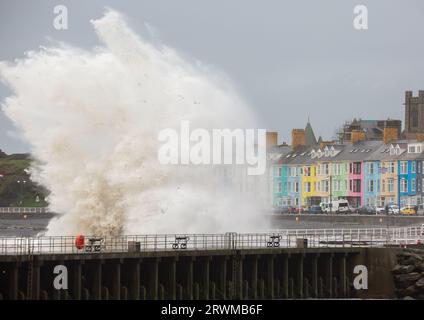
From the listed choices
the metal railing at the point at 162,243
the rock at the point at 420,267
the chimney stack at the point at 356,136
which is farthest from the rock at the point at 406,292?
the chimney stack at the point at 356,136

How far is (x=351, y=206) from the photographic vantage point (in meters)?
123

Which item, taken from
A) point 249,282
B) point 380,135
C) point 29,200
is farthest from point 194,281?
point 29,200

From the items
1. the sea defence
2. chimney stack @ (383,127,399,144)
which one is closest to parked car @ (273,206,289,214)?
chimney stack @ (383,127,399,144)

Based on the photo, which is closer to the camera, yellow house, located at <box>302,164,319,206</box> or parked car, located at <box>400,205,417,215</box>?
parked car, located at <box>400,205,417,215</box>

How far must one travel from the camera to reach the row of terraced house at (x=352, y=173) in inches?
4646

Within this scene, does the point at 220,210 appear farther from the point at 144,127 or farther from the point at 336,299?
the point at 336,299

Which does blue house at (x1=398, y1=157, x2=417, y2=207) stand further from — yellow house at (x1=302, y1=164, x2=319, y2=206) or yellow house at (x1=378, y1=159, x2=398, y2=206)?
yellow house at (x1=302, y1=164, x2=319, y2=206)

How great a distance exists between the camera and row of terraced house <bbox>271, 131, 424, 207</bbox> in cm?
11800

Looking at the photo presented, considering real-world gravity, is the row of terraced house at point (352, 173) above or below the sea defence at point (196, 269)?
above

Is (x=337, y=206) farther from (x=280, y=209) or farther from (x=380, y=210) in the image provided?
(x=380, y=210)

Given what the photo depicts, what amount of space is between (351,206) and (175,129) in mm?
56113

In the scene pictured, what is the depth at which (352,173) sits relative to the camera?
405 feet

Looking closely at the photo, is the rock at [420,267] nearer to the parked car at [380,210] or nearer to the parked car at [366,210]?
the parked car at [380,210]

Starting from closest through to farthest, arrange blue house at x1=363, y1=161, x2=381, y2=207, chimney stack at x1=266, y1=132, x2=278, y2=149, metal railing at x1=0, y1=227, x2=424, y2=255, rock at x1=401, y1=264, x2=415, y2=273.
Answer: metal railing at x1=0, y1=227, x2=424, y2=255 < rock at x1=401, y1=264, x2=415, y2=273 < blue house at x1=363, y1=161, x2=381, y2=207 < chimney stack at x1=266, y1=132, x2=278, y2=149
